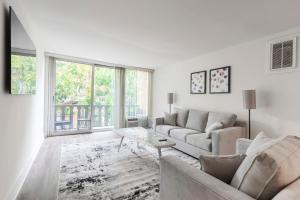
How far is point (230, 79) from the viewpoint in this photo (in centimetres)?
364

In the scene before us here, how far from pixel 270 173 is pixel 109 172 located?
7.24 ft

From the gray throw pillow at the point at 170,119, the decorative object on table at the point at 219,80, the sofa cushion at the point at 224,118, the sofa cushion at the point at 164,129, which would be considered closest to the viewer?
the sofa cushion at the point at 224,118

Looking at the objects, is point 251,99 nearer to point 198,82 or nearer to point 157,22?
point 198,82

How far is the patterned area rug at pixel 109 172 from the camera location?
2004mm

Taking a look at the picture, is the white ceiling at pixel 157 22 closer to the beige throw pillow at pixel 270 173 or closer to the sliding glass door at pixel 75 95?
the sliding glass door at pixel 75 95

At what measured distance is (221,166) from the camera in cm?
116

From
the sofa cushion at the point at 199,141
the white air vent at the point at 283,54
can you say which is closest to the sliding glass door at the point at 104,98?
the sofa cushion at the point at 199,141

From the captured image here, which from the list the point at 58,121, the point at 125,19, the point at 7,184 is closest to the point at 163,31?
the point at 125,19

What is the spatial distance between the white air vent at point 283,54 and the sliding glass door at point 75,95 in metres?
4.55

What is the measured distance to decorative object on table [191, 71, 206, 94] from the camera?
4230mm

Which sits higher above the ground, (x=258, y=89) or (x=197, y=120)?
(x=258, y=89)

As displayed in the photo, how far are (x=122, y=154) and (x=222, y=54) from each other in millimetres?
3097

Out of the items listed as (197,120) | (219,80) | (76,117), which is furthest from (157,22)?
(76,117)

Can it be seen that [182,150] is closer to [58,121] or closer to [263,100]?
[263,100]
